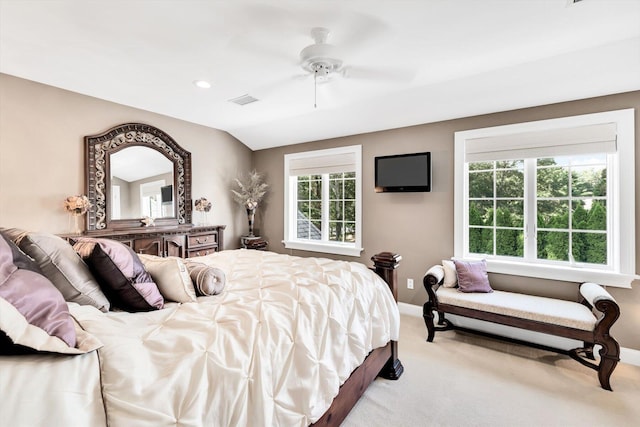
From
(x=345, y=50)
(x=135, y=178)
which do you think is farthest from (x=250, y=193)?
(x=345, y=50)

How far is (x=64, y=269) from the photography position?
4.36ft

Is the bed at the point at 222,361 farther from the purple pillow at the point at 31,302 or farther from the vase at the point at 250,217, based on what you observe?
the vase at the point at 250,217

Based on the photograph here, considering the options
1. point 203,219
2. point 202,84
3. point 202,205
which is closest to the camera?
point 202,84

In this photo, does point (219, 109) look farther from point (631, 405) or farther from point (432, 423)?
point (631, 405)

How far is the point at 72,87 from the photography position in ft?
10.0

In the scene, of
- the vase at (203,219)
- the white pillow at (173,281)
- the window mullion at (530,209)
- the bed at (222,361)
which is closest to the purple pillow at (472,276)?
the window mullion at (530,209)

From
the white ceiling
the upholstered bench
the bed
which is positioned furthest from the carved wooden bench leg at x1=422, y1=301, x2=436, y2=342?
the white ceiling

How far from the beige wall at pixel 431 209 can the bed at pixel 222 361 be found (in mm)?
1778

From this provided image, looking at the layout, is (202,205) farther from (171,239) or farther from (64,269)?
(64,269)

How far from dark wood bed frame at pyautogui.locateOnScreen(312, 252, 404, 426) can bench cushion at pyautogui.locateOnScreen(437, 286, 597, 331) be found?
0.91 metres

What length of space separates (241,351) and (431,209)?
9.92ft

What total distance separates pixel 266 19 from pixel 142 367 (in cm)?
204

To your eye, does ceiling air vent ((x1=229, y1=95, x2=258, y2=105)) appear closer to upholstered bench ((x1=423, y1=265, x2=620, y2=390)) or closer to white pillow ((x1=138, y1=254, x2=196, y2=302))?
white pillow ((x1=138, y1=254, x2=196, y2=302))

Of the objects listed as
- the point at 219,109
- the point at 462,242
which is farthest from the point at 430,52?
the point at 219,109
